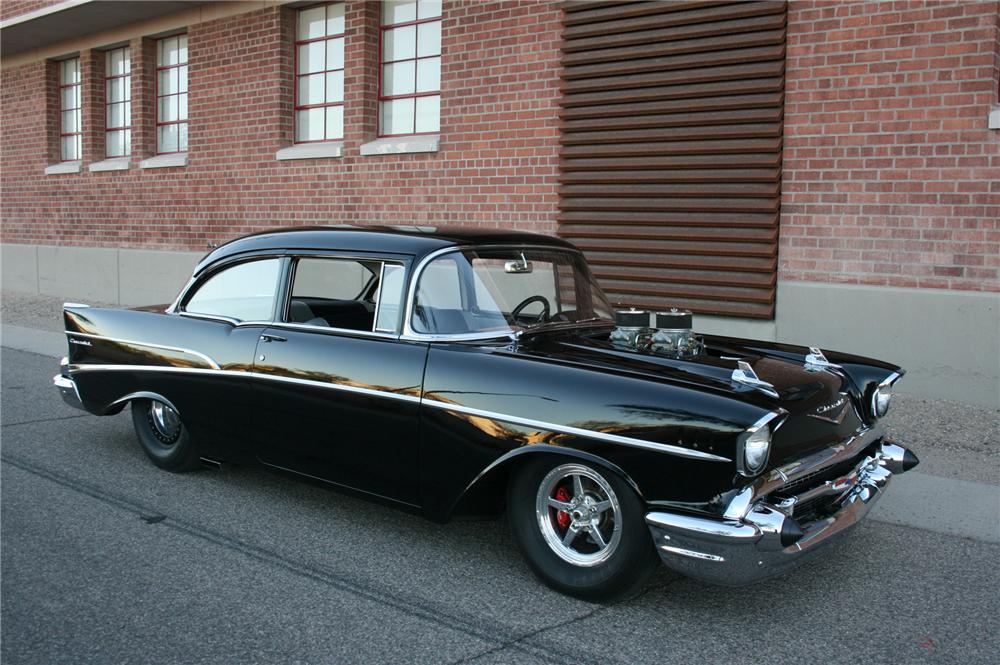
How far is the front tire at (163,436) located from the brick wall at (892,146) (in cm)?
533

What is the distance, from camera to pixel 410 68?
11.2 meters

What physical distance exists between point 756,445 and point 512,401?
101 cm

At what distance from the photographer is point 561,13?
9.33 m

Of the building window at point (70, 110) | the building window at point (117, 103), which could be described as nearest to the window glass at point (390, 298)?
the building window at point (117, 103)

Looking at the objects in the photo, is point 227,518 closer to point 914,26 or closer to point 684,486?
point 684,486

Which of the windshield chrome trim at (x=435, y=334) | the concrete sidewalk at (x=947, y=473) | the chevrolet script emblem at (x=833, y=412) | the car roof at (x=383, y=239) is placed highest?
the car roof at (x=383, y=239)

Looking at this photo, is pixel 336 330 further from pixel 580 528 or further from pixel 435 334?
pixel 580 528

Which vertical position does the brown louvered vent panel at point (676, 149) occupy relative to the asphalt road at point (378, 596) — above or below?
above

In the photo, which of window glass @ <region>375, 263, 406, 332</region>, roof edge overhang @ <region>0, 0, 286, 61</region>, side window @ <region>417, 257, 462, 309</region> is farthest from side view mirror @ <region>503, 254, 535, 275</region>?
roof edge overhang @ <region>0, 0, 286, 61</region>

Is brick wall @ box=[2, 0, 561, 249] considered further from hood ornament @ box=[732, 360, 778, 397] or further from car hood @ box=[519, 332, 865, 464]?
hood ornament @ box=[732, 360, 778, 397]

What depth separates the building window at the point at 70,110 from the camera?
16.4 meters

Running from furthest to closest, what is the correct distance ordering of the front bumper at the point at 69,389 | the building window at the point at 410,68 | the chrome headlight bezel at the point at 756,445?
the building window at the point at 410,68 → the front bumper at the point at 69,389 → the chrome headlight bezel at the point at 756,445

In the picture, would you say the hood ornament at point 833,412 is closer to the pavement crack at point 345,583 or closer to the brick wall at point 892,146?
the pavement crack at point 345,583

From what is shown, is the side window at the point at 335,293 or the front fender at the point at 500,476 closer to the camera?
the front fender at the point at 500,476
